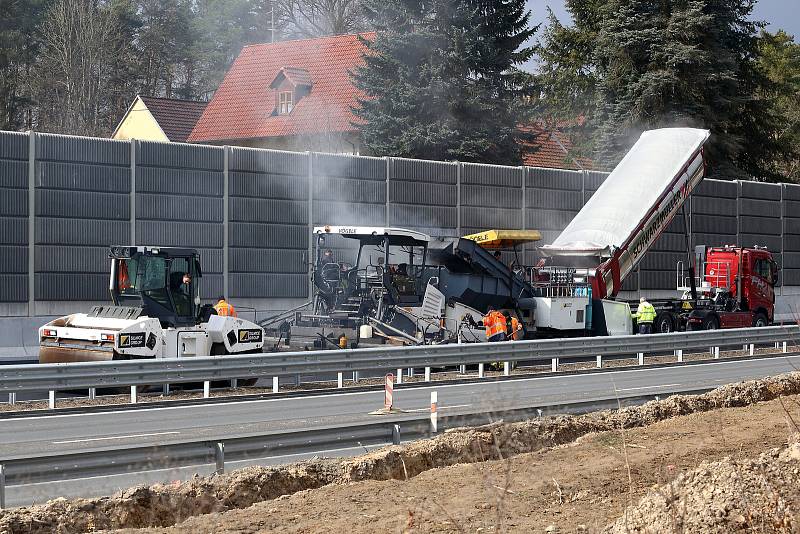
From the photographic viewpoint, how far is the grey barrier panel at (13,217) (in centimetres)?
2628

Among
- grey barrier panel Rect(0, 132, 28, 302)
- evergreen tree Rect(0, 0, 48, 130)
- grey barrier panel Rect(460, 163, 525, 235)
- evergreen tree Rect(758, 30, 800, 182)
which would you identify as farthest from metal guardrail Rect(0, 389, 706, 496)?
evergreen tree Rect(0, 0, 48, 130)

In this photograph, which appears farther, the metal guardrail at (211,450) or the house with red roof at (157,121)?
the house with red roof at (157,121)

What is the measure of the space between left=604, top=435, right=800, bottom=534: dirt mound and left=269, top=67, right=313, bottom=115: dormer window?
4897cm

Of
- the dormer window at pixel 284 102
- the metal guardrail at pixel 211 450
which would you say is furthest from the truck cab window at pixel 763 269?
the dormer window at pixel 284 102

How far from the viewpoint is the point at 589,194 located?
38.2 metres

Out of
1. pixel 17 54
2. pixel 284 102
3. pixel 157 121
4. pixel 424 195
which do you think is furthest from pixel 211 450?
pixel 17 54

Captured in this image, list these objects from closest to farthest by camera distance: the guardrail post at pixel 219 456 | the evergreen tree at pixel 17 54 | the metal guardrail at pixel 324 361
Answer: the guardrail post at pixel 219 456 → the metal guardrail at pixel 324 361 → the evergreen tree at pixel 17 54

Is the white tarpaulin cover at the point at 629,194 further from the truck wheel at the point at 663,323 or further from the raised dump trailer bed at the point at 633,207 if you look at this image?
the truck wheel at the point at 663,323

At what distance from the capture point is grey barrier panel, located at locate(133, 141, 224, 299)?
2850 cm

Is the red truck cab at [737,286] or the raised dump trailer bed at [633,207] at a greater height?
the raised dump trailer bed at [633,207]

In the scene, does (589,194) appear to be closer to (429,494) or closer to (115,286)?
(115,286)

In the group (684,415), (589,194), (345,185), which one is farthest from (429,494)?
(589,194)

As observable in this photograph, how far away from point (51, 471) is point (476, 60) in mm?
36533

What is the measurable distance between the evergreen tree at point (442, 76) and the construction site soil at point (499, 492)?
32.5 metres
